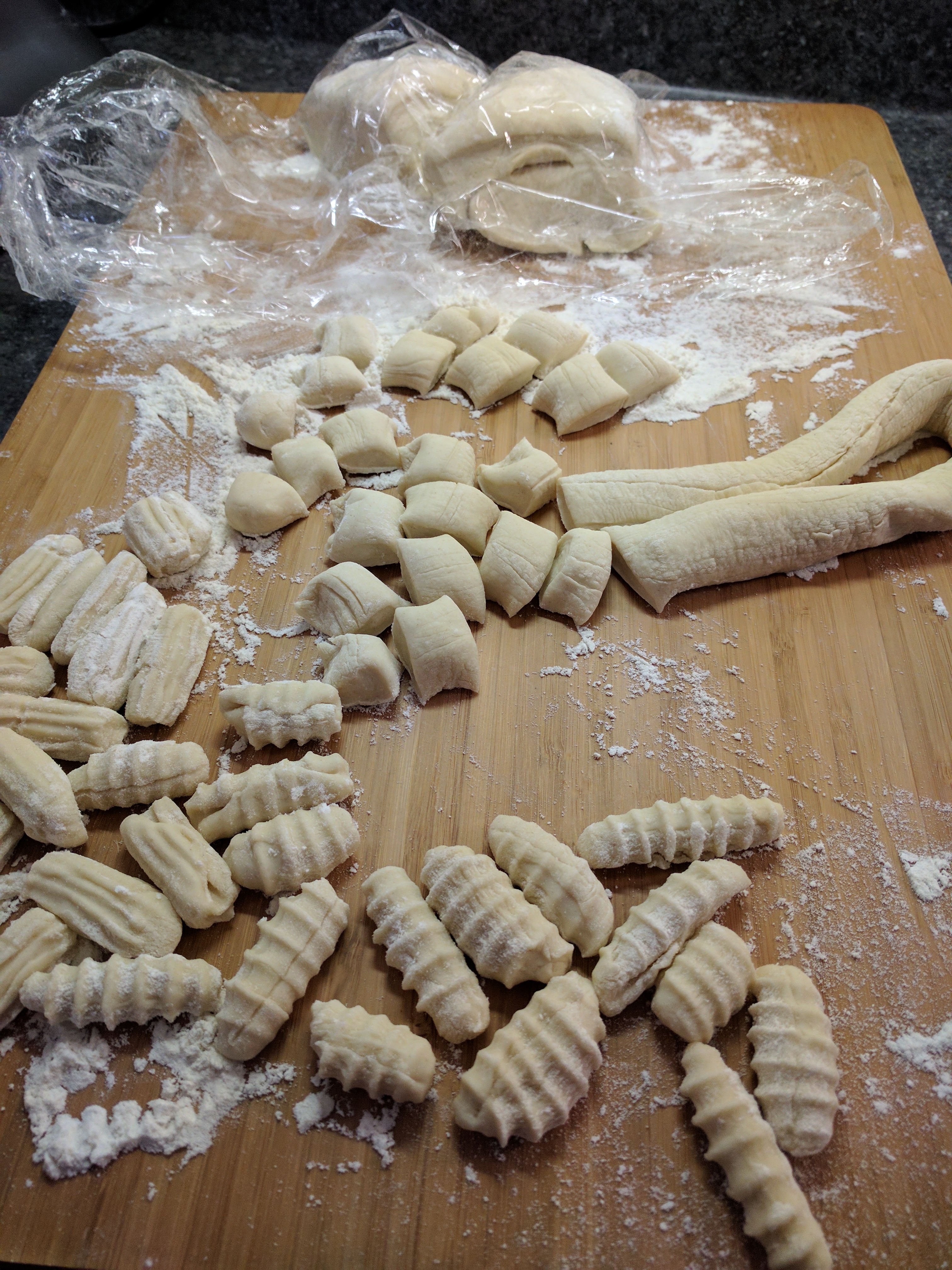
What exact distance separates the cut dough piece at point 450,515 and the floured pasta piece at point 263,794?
1.63 ft

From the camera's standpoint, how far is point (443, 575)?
1.49 m

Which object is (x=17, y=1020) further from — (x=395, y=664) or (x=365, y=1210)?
(x=395, y=664)

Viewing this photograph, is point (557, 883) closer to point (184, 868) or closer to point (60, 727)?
point (184, 868)

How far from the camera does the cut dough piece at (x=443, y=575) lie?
4.87ft

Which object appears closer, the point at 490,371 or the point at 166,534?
the point at 166,534

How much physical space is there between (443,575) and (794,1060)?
90 centimetres

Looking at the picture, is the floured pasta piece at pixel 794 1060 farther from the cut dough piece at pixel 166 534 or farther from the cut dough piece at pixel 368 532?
the cut dough piece at pixel 166 534

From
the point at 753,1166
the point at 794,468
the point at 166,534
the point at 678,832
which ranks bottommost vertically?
the point at 753,1166

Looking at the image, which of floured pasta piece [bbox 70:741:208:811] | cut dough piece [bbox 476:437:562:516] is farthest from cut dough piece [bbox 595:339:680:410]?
floured pasta piece [bbox 70:741:208:811]

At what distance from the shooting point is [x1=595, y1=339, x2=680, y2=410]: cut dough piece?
5.84 feet

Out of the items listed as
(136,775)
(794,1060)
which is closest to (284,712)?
(136,775)

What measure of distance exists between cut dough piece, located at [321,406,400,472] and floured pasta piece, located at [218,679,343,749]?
56 centimetres

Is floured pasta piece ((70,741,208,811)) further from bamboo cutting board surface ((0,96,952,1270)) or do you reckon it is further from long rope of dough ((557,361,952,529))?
long rope of dough ((557,361,952,529))

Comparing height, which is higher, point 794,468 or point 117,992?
point 794,468
